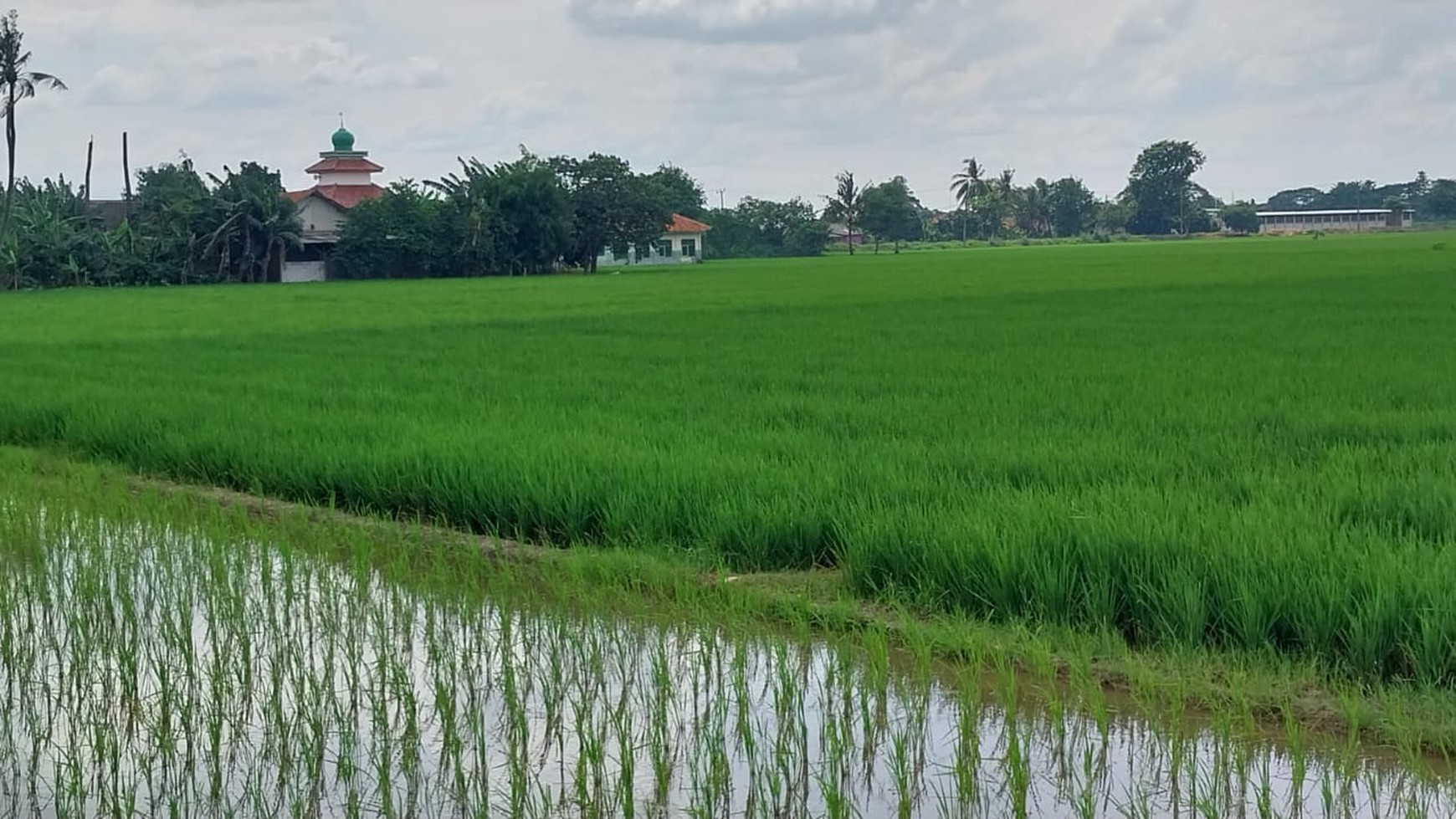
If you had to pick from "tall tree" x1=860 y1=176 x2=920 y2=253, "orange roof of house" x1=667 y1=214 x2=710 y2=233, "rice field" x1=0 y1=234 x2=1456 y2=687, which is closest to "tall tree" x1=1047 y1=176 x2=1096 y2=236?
"tall tree" x1=860 y1=176 x2=920 y2=253

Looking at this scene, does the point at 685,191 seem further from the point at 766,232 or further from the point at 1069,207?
the point at 1069,207

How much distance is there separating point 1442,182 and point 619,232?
8768cm

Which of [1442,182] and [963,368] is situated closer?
[963,368]

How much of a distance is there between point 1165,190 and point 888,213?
32078mm

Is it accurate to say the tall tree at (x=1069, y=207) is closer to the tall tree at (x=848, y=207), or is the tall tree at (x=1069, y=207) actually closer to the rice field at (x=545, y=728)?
the tall tree at (x=848, y=207)

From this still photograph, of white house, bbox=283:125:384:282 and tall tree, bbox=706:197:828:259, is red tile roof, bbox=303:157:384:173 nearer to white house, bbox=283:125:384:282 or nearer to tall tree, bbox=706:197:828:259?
white house, bbox=283:125:384:282

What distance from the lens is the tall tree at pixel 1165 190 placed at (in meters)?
108

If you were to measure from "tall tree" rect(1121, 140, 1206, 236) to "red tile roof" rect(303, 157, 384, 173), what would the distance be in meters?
70.7

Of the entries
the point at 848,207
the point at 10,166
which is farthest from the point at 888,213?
the point at 10,166

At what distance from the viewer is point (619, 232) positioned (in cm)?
5038

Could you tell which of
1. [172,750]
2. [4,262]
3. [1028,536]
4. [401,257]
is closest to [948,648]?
[1028,536]

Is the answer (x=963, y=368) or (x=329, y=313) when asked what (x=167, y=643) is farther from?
(x=329, y=313)

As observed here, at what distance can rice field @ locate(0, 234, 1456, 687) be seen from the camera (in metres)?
4.65

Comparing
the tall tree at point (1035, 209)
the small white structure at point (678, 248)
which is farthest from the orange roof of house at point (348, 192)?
the tall tree at point (1035, 209)
